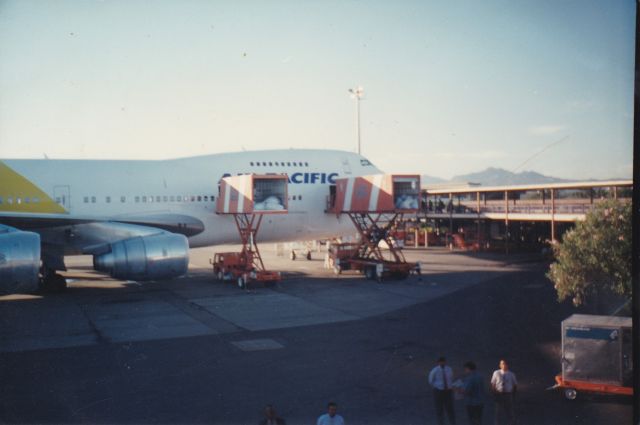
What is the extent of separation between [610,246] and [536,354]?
3.12 metres

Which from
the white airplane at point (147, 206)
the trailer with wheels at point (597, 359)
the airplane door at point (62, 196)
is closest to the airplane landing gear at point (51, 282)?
the white airplane at point (147, 206)

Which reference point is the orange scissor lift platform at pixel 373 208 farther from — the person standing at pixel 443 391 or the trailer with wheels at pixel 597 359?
the person standing at pixel 443 391

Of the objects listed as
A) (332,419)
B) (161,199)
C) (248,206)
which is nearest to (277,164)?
(248,206)

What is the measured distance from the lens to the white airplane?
18.6 meters

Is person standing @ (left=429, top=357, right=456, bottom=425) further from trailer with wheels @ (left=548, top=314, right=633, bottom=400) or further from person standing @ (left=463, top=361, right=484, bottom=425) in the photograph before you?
trailer with wheels @ (left=548, top=314, right=633, bottom=400)

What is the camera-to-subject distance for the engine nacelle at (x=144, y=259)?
1795 centimetres

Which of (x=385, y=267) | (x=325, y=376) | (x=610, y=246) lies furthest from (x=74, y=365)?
(x=385, y=267)

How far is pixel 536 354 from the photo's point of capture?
12.9 metres

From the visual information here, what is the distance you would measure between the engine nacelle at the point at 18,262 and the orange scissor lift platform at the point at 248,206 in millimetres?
10836

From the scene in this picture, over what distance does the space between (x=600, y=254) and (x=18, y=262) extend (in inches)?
510

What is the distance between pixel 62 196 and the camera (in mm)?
24172

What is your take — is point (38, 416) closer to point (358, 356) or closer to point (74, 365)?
point (74, 365)

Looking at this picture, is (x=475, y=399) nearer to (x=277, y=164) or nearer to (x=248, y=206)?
(x=248, y=206)

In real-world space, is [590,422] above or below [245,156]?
below
